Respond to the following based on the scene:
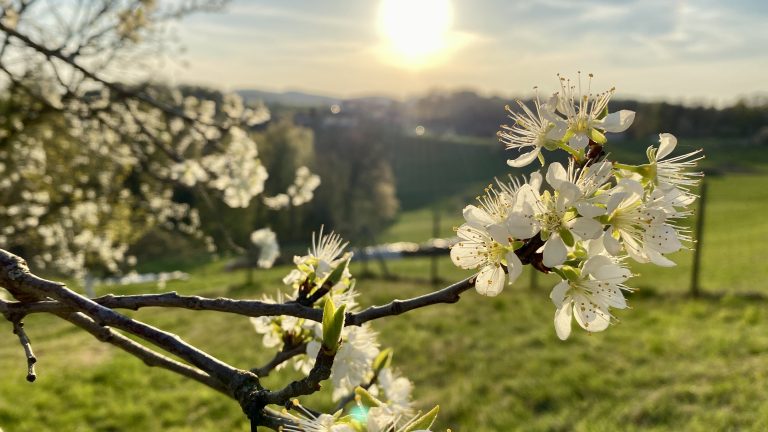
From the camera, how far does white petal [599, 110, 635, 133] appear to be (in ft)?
4.04

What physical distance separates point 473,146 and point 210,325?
153 feet

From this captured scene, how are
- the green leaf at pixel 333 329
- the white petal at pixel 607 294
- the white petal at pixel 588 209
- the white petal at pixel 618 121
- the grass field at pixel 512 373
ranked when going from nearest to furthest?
the green leaf at pixel 333 329 → the white petal at pixel 588 209 → the white petal at pixel 607 294 → the white petal at pixel 618 121 → the grass field at pixel 512 373

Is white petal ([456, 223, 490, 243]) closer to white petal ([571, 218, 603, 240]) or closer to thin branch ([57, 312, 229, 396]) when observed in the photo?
white petal ([571, 218, 603, 240])

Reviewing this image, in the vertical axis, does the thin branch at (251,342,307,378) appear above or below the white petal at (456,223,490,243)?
below

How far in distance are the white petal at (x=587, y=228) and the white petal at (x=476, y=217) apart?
163 millimetres

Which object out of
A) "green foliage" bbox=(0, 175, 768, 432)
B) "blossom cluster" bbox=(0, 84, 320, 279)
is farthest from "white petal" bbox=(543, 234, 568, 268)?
"green foliage" bbox=(0, 175, 768, 432)

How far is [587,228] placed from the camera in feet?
3.37

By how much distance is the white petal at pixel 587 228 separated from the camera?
103 centimetres

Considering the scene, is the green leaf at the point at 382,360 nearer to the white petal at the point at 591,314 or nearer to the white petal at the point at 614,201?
the white petal at the point at 591,314

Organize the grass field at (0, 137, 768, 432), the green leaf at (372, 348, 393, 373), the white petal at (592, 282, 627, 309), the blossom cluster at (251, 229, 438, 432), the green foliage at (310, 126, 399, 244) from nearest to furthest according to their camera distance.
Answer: the white petal at (592, 282, 627, 309)
the blossom cluster at (251, 229, 438, 432)
the green leaf at (372, 348, 393, 373)
the grass field at (0, 137, 768, 432)
the green foliage at (310, 126, 399, 244)

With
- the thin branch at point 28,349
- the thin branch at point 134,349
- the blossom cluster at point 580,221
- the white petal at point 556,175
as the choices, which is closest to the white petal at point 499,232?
the blossom cluster at point 580,221

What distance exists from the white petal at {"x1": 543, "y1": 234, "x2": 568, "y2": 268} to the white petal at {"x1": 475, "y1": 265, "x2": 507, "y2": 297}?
114mm

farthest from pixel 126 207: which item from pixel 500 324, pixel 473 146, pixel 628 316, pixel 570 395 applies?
pixel 473 146

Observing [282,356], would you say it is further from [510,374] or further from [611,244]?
[510,374]
